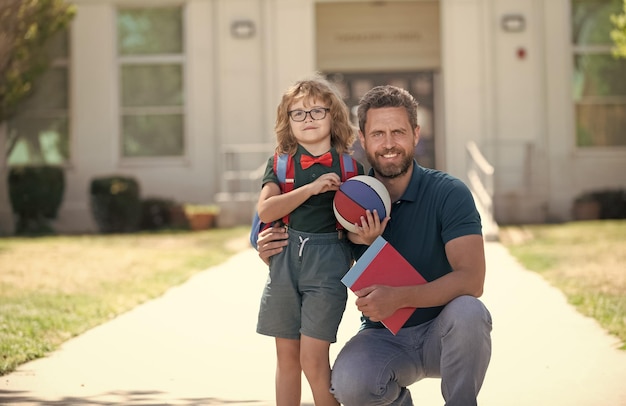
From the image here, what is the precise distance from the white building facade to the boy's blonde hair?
536 inches

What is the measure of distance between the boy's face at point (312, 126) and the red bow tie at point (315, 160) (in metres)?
0.05

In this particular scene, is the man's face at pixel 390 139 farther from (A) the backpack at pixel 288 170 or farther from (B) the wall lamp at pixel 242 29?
(B) the wall lamp at pixel 242 29

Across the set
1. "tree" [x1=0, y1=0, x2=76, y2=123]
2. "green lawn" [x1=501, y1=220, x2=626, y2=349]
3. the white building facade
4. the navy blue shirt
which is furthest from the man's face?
the white building facade

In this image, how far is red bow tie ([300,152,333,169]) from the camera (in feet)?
14.6

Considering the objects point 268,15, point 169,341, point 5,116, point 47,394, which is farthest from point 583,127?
point 47,394

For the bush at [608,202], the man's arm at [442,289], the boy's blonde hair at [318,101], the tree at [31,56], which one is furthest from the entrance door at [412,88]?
the man's arm at [442,289]

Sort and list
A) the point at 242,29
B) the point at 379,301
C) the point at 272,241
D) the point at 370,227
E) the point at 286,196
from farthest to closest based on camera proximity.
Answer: the point at 242,29 → the point at 272,241 → the point at 286,196 → the point at 370,227 → the point at 379,301

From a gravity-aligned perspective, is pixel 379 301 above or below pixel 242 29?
below

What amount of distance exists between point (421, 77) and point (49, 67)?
7.90m

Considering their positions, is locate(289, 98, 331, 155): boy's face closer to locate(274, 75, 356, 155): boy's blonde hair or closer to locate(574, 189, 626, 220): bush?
locate(274, 75, 356, 155): boy's blonde hair

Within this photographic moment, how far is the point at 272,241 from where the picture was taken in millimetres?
4426

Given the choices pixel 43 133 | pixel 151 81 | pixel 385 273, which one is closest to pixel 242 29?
pixel 151 81

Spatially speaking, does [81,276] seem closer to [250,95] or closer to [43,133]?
A: [250,95]

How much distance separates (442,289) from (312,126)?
3.01 ft
